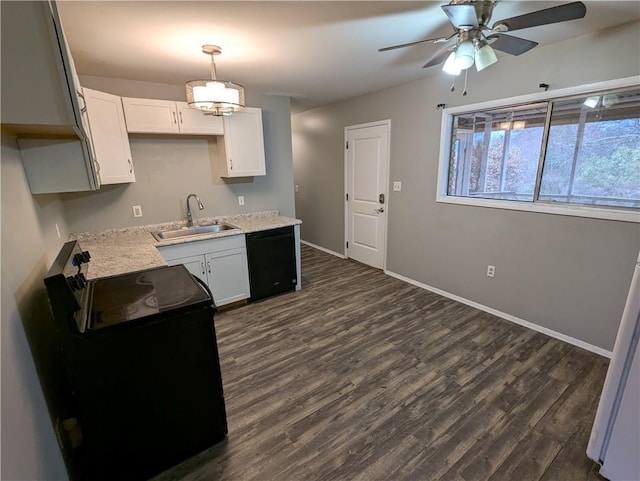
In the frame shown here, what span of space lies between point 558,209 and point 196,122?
3521 millimetres

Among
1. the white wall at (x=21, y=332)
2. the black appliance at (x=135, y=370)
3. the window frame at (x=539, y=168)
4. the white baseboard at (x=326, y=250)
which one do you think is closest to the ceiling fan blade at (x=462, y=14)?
the window frame at (x=539, y=168)

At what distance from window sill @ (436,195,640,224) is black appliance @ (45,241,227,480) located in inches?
109

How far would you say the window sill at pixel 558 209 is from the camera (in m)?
2.17

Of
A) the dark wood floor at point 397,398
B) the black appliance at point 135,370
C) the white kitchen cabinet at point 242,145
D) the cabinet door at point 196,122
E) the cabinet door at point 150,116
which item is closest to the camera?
the black appliance at point 135,370

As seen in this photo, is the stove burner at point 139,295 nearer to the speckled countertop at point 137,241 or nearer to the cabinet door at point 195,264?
the speckled countertop at point 137,241

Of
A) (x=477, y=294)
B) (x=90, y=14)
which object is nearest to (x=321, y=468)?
(x=477, y=294)

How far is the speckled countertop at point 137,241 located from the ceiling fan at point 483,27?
227cm

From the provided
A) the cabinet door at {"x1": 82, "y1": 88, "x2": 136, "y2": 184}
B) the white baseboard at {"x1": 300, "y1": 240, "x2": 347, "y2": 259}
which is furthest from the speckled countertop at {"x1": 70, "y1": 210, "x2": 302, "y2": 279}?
the white baseboard at {"x1": 300, "y1": 240, "x2": 347, "y2": 259}

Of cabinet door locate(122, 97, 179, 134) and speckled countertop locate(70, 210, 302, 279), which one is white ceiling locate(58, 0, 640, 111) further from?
speckled countertop locate(70, 210, 302, 279)

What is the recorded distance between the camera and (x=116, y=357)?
135 cm

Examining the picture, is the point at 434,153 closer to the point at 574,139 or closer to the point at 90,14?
the point at 574,139

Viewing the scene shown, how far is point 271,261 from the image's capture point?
3424mm

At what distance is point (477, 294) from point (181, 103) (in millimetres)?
3704

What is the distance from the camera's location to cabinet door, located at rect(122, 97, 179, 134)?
274 centimetres
